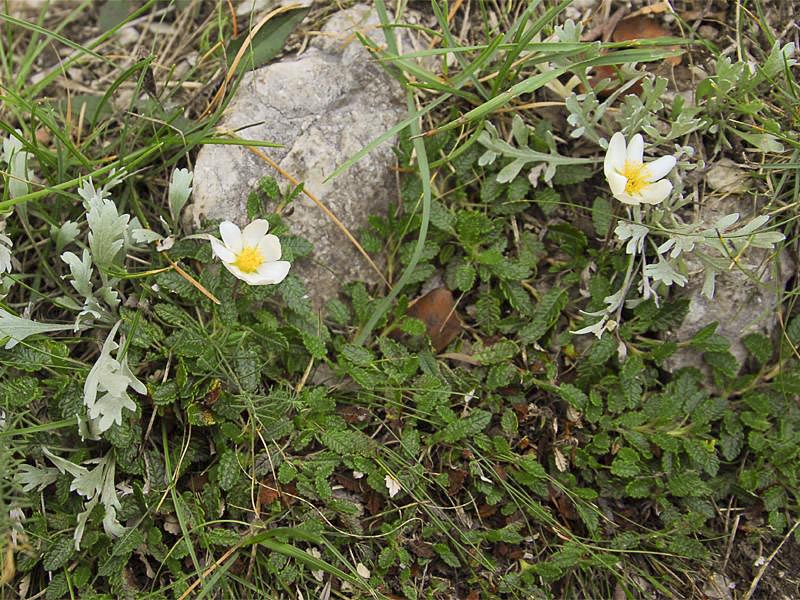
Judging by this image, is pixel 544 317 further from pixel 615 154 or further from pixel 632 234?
pixel 615 154

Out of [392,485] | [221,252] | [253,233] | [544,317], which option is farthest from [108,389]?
[544,317]

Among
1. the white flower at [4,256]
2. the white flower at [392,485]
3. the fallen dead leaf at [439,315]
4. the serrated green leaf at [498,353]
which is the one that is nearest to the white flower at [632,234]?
the serrated green leaf at [498,353]

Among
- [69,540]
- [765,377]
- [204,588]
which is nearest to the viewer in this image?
[204,588]

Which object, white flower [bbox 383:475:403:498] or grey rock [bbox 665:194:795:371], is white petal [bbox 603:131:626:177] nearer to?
grey rock [bbox 665:194:795:371]

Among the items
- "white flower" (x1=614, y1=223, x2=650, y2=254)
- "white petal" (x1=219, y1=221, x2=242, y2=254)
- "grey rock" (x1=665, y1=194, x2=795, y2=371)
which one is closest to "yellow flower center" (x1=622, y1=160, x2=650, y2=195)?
"white flower" (x1=614, y1=223, x2=650, y2=254)

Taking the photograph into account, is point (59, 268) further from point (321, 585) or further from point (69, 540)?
point (321, 585)

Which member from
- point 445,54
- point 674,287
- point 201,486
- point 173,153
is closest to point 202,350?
point 201,486

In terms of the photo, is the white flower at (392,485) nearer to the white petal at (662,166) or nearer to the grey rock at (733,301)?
the grey rock at (733,301)
